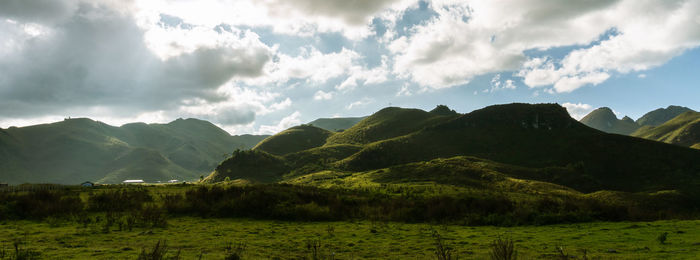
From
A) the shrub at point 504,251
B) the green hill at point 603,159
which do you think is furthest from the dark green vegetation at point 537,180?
the shrub at point 504,251

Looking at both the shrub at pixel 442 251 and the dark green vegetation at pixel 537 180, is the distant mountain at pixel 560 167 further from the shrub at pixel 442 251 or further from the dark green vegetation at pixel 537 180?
the shrub at pixel 442 251

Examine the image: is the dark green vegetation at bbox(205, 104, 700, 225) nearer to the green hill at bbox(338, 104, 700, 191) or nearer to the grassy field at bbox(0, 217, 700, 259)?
the green hill at bbox(338, 104, 700, 191)

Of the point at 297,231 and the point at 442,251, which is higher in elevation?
the point at 442,251

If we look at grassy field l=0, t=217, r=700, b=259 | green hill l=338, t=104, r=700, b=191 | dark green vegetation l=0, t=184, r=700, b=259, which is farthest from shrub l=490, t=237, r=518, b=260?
green hill l=338, t=104, r=700, b=191

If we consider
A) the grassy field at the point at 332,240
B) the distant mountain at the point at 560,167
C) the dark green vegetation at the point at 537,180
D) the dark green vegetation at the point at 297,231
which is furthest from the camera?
the distant mountain at the point at 560,167

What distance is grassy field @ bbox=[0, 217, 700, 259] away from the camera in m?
16.0

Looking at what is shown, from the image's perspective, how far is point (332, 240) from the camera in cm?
2144

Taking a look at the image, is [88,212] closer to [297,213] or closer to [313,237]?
[297,213]

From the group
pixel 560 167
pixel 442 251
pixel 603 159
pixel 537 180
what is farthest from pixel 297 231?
pixel 603 159

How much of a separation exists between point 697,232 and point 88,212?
152 ft

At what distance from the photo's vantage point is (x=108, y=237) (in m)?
20.4

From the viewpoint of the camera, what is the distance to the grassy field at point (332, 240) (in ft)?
52.3

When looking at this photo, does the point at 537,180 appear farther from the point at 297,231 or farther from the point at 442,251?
the point at 442,251

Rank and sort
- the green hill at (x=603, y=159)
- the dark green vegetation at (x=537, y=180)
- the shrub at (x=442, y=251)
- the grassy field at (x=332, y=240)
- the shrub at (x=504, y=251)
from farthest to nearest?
the green hill at (x=603, y=159) → the dark green vegetation at (x=537, y=180) → the grassy field at (x=332, y=240) → the shrub at (x=442, y=251) → the shrub at (x=504, y=251)
